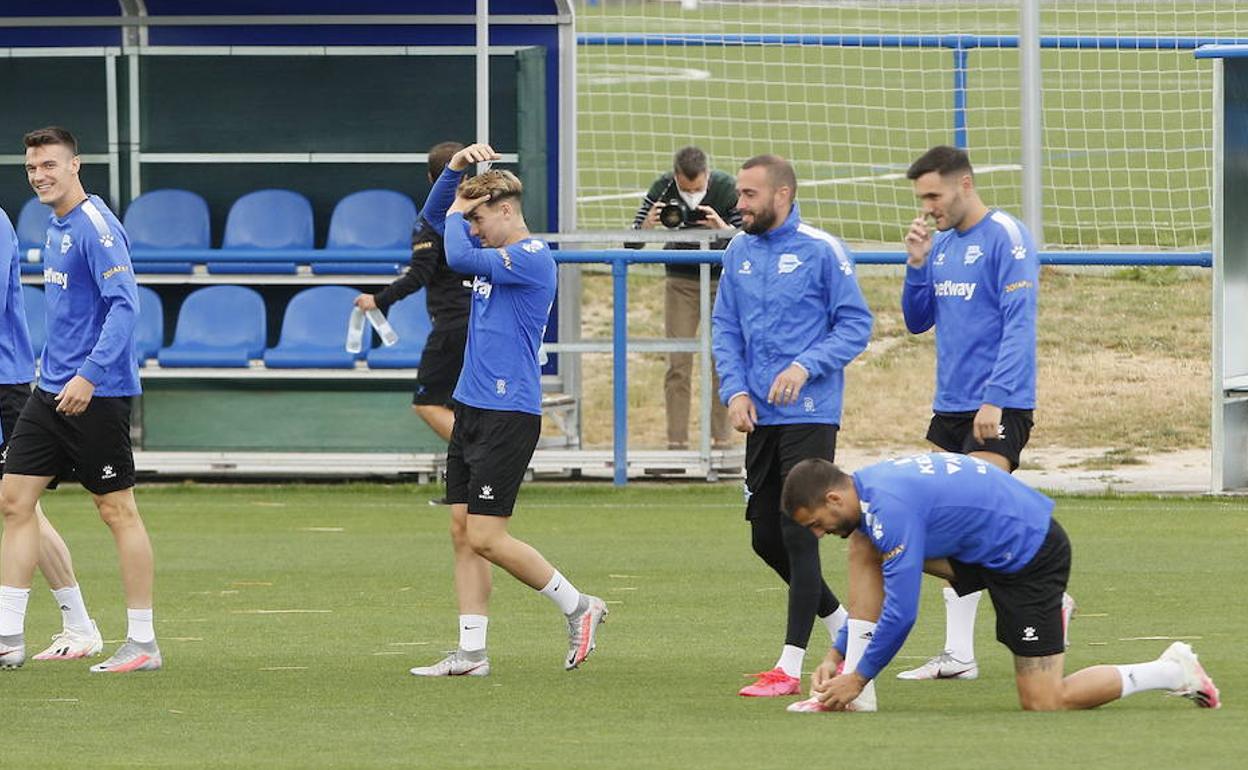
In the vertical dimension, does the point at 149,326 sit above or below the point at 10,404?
above

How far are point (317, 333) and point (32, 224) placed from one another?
2.34 meters

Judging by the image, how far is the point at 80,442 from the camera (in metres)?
8.88


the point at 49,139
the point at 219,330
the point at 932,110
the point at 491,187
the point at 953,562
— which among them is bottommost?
the point at 953,562

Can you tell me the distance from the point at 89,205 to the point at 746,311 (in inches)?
98.2

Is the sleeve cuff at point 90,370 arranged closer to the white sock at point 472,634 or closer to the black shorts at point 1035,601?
the white sock at point 472,634

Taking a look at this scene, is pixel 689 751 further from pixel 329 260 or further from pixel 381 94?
pixel 381 94

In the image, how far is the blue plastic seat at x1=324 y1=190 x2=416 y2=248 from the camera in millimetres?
16134

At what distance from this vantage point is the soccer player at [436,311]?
12938mm

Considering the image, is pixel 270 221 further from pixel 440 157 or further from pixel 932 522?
pixel 932 522

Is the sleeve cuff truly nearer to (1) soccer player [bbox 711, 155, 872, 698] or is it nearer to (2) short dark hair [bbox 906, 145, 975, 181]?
(1) soccer player [bbox 711, 155, 872, 698]

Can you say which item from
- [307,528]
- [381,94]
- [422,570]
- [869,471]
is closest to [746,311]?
[869,471]

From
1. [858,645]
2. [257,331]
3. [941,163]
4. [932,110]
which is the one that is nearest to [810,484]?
[858,645]

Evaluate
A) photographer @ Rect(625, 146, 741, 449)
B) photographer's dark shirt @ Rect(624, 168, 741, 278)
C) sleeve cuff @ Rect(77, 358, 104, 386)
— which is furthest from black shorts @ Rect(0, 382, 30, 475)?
photographer's dark shirt @ Rect(624, 168, 741, 278)

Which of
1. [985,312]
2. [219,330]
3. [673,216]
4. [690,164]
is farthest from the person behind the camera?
[219,330]
